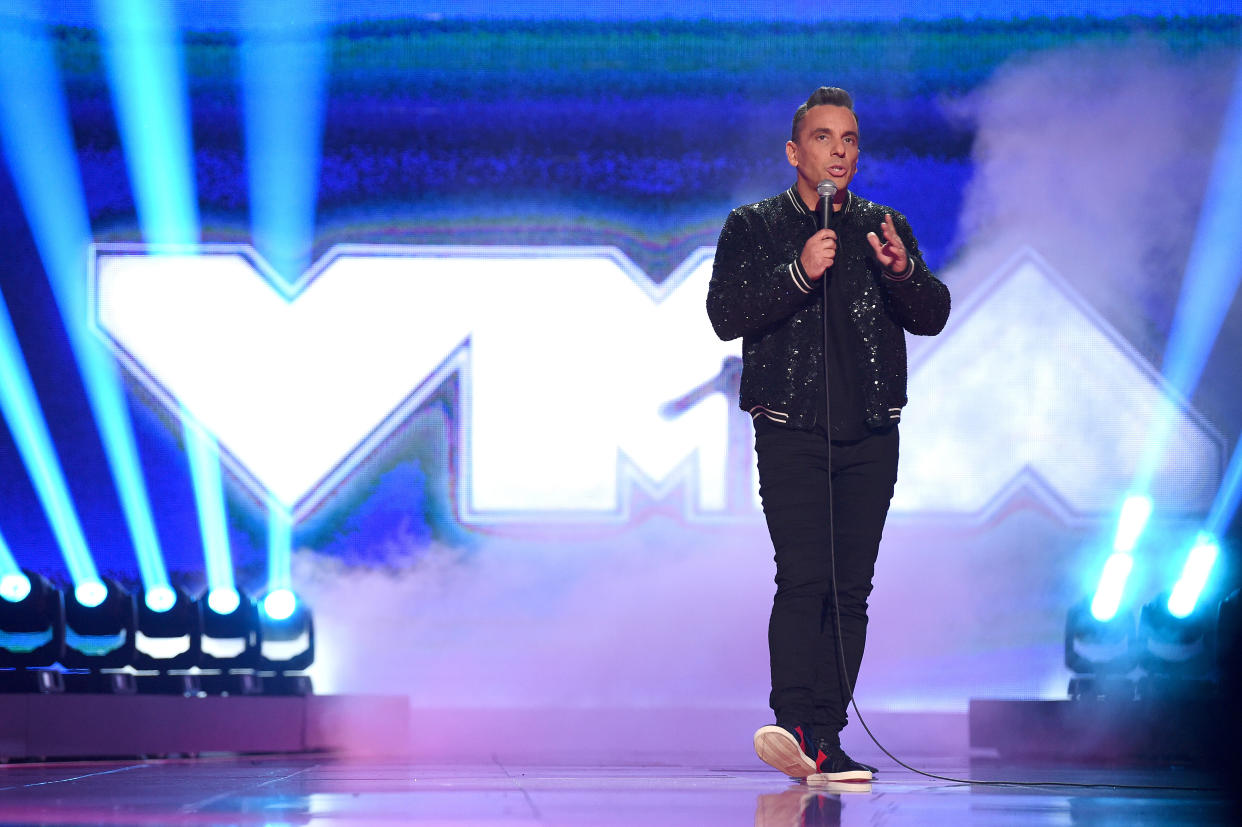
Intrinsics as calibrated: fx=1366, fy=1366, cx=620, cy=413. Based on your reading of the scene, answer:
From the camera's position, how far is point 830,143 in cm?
232

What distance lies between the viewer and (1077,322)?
15.2 ft

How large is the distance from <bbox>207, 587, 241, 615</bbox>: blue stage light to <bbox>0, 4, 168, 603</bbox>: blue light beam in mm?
684

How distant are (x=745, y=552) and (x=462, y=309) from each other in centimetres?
127

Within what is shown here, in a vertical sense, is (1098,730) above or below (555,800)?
above

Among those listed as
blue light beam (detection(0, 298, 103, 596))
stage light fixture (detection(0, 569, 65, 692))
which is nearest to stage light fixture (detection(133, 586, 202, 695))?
stage light fixture (detection(0, 569, 65, 692))

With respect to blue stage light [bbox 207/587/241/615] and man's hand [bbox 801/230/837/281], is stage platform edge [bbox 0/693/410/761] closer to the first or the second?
blue stage light [bbox 207/587/241/615]

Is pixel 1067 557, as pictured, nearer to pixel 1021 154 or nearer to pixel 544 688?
pixel 1021 154

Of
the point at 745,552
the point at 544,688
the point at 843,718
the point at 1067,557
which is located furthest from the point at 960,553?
the point at 843,718

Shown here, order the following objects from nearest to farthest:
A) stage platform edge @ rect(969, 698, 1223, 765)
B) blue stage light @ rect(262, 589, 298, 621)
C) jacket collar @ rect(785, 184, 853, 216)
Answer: jacket collar @ rect(785, 184, 853, 216) < stage platform edge @ rect(969, 698, 1223, 765) < blue stage light @ rect(262, 589, 298, 621)

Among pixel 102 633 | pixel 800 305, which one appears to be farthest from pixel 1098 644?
pixel 102 633

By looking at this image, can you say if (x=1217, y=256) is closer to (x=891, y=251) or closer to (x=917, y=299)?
(x=917, y=299)

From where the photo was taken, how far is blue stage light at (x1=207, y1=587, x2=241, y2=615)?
14.1ft

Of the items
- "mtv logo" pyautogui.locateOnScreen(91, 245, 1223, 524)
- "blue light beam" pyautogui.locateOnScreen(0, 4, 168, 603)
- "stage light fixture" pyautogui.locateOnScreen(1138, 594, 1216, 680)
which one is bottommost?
"stage light fixture" pyautogui.locateOnScreen(1138, 594, 1216, 680)

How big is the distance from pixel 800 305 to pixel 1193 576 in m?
2.63
